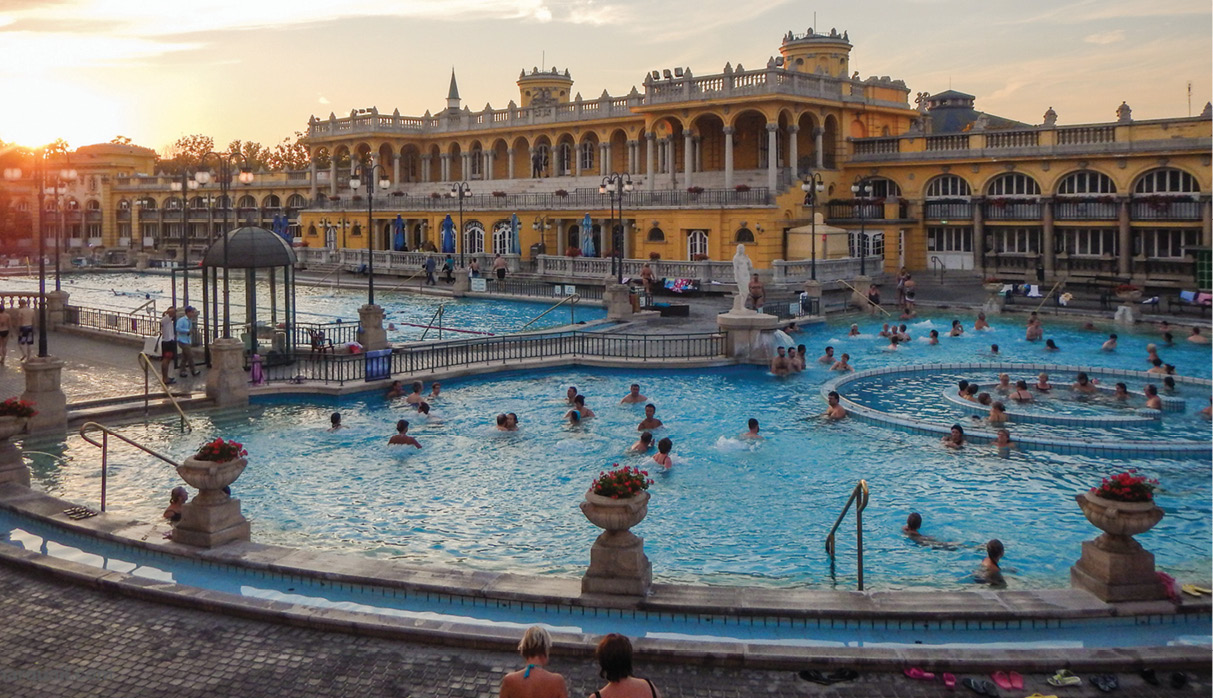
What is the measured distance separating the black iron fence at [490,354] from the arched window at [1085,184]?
981 inches

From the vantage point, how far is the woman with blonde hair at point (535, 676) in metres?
6.89

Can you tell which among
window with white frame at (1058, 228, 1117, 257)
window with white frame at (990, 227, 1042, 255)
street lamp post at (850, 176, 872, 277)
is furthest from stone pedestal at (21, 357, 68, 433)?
window with white frame at (990, 227, 1042, 255)

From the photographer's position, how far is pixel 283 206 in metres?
87.7

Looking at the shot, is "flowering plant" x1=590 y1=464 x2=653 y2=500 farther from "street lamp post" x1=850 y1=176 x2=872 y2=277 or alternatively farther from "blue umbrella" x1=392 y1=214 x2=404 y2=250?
"blue umbrella" x1=392 y1=214 x2=404 y2=250

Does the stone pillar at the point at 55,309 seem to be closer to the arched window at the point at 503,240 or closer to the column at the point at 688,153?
the arched window at the point at 503,240

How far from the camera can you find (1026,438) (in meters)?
19.0

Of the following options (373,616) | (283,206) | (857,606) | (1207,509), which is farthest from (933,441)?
(283,206)

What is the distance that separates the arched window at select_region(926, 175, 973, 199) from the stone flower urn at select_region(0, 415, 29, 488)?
43.3 meters

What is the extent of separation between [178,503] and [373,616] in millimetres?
5159

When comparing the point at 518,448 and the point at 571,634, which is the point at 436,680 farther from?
the point at 518,448

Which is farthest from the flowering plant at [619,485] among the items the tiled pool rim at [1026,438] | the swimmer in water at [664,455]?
the tiled pool rim at [1026,438]

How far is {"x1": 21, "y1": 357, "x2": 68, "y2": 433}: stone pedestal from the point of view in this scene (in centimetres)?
1925

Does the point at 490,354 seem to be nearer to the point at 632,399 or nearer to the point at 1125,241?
the point at 632,399

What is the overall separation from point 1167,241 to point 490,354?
30.1m
